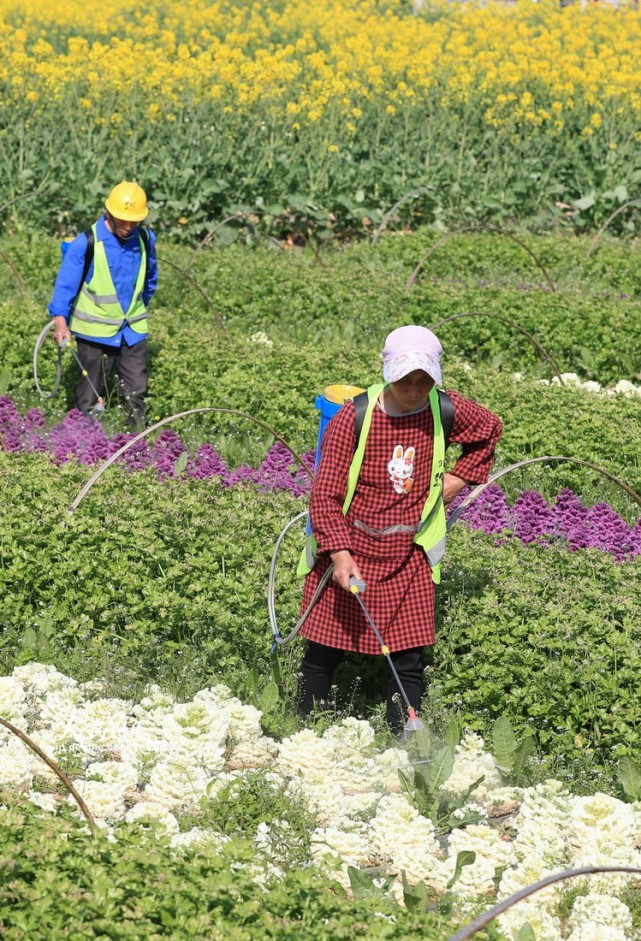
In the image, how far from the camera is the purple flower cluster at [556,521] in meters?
6.20

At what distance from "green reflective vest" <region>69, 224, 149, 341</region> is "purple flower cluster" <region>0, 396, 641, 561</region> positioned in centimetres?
51

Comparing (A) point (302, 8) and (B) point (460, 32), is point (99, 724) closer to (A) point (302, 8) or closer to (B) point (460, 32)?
(B) point (460, 32)

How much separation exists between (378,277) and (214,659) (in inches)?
225

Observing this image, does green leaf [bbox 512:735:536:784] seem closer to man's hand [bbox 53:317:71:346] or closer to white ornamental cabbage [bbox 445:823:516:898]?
white ornamental cabbage [bbox 445:823:516:898]

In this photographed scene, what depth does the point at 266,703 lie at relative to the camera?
15.3ft

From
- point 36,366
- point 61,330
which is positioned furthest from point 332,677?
point 36,366

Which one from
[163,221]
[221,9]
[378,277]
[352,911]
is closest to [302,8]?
[221,9]

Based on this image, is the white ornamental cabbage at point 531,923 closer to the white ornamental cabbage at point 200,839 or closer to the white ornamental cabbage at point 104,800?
the white ornamental cabbage at point 200,839

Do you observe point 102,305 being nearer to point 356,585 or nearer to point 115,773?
point 356,585

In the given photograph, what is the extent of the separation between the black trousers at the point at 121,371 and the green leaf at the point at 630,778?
4100 mm

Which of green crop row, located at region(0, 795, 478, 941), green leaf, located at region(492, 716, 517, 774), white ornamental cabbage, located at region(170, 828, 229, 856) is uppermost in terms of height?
green crop row, located at region(0, 795, 478, 941)

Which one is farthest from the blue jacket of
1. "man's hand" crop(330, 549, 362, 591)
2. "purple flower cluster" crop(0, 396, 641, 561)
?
"man's hand" crop(330, 549, 362, 591)

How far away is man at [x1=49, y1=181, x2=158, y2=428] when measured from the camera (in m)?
7.38

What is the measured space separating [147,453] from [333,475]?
279 centimetres
